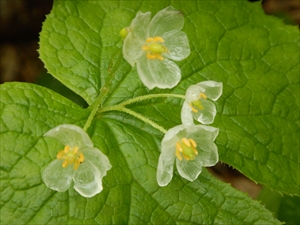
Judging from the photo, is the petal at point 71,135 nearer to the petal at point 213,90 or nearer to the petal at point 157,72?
the petal at point 157,72

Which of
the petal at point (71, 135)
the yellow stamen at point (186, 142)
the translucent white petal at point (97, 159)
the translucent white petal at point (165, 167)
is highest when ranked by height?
the petal at point (71, 135)

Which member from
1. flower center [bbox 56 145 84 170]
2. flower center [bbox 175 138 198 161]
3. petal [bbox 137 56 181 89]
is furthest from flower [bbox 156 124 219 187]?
flower center [bbox 56 145 84 170]

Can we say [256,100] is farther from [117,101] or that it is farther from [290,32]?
[117,101]

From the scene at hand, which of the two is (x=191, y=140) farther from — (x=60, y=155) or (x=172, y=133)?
(x=60, y=155)

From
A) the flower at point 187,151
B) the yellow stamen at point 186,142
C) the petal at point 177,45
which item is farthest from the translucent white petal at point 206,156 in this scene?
the petal at point 177,45

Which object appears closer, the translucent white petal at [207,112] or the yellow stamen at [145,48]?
the yellow stamen at [145,48]
